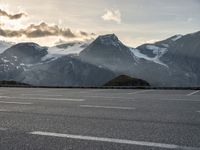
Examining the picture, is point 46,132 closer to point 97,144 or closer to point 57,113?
point 97,144

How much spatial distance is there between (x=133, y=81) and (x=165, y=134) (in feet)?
76.5

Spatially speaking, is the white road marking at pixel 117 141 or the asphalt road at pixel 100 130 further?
the asphalt road at pixel 100 130

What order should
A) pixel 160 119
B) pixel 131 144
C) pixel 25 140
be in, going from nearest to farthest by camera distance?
1. pixel 131 144
2. pixel 25 140
3. pixel 160 119

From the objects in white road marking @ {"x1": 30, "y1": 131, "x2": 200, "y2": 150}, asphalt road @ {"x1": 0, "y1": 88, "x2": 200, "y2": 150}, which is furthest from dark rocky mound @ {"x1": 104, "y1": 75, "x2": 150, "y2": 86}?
white road marking @ {"x1": 30, "y1": 131, "x2": 200, "y2": 150}

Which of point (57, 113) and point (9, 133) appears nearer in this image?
point (9, 133)

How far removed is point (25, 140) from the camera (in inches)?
287

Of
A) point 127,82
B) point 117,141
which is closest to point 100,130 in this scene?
point 117,141

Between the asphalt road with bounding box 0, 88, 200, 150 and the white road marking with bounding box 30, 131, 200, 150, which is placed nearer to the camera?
the white road marking with bounding box 30, 131, 200, 150

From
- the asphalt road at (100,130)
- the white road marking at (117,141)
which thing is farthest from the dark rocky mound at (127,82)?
the white road marking at (117,141)

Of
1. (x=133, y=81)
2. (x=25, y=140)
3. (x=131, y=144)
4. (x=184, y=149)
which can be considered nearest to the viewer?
(x=184, y=149)

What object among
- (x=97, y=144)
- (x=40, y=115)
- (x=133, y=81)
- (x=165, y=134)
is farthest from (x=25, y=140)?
(x=133, y=81)

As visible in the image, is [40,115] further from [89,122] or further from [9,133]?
[9,133]

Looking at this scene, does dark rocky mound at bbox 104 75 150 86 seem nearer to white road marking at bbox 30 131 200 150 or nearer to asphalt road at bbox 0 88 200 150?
asphalt road at bbox 0 88 200 150

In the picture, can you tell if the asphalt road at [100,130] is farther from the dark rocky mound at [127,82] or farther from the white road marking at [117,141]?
the dark rocky mound at [127,82]
